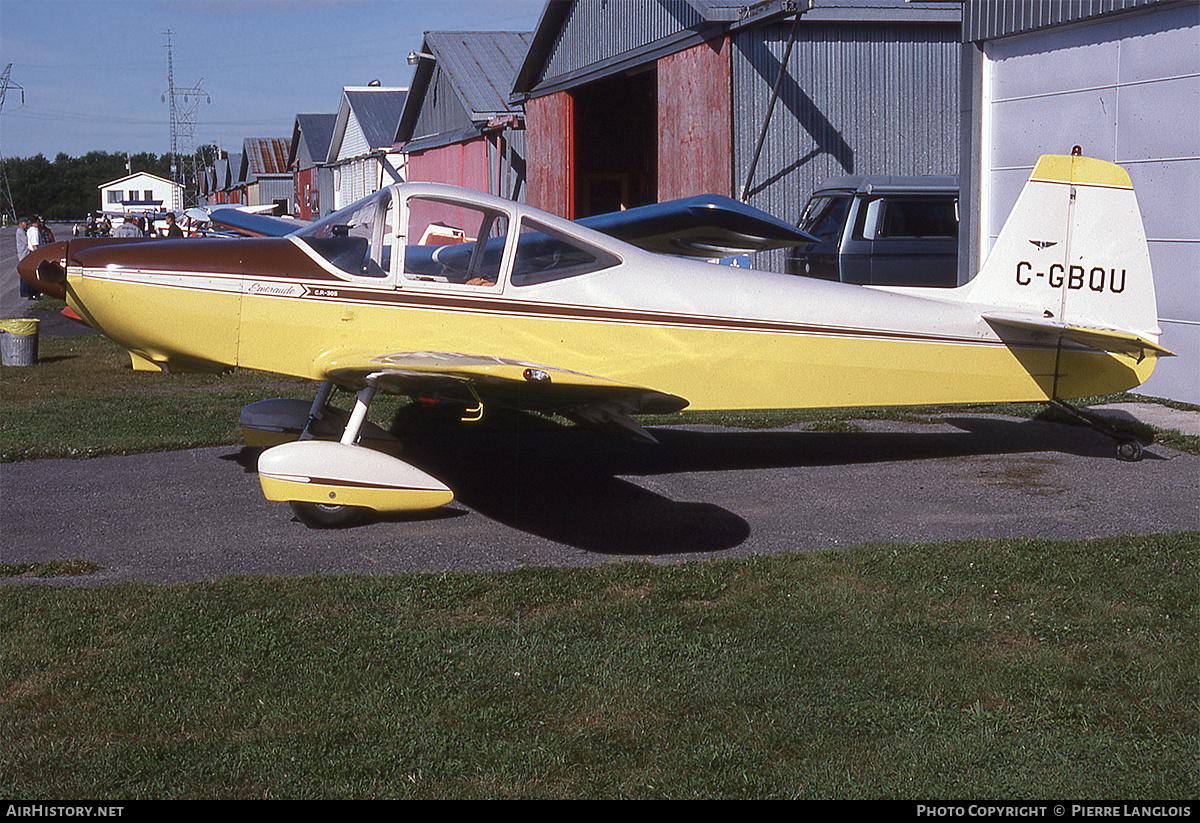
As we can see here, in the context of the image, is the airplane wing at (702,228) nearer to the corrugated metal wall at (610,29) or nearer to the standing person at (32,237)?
the corrugated metal wall at (610,29)

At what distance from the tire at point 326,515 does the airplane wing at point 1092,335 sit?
4.49 meters

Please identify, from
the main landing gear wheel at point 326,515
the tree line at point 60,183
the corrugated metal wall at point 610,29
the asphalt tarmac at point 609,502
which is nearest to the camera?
the asphalt tarmac at point 609,502

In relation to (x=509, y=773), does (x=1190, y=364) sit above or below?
above

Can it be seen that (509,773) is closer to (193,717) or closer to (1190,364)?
(193,717)

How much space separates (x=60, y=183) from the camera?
142 metres

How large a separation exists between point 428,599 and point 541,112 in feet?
64.6

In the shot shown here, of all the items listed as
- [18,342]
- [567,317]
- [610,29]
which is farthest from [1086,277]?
[610,29]

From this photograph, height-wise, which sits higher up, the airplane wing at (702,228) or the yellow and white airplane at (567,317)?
the airplane wing at (702,228)

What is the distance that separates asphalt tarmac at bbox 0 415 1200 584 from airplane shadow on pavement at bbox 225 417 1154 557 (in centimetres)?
2

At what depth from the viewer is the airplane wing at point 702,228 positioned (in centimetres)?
872

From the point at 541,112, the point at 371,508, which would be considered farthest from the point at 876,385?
the point at 541,112

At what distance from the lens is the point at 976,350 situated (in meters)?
7.21

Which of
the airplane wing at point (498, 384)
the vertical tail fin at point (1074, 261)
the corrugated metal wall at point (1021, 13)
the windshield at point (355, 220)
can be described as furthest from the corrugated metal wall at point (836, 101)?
the airplane wing at point (498, 384)

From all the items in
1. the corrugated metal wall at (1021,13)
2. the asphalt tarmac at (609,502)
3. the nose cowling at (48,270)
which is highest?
the corrugated metal wall at (1021,13)
